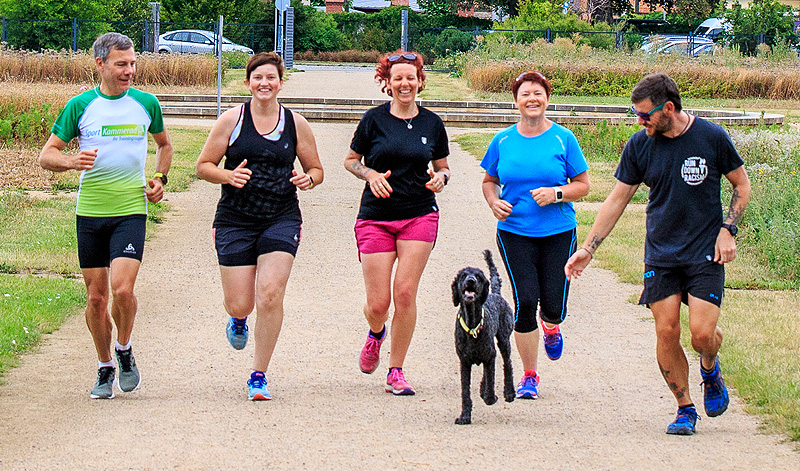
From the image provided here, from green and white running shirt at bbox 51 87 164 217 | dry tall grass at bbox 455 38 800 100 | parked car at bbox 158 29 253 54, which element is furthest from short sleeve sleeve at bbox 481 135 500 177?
parked car at bbox 158 29 253 54

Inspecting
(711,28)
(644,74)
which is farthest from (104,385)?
(711,28)

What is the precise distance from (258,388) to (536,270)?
1713 mm

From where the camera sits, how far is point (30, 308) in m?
7.73

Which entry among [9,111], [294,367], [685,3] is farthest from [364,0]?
[294,367]

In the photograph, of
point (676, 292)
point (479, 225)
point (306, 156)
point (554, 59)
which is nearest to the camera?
point (676, 292)

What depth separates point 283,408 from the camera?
5.69m

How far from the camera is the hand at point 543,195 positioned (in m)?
5.66

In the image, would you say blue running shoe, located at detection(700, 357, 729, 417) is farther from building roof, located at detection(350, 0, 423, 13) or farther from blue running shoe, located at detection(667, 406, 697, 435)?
building roof, located at detection(350, 0, 423, 13)

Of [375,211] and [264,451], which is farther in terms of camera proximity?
[375,211]

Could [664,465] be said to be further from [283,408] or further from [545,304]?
[283,408]

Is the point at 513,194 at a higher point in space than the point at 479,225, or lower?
higher

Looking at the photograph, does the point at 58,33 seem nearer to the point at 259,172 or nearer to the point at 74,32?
the point at 74,32

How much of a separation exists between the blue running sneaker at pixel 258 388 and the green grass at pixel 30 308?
1.63 meters

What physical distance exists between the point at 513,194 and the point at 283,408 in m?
1.76
